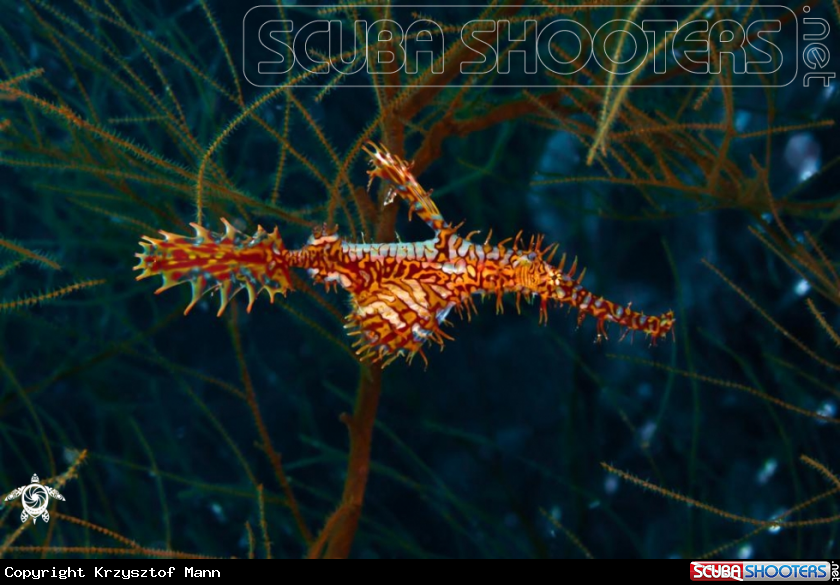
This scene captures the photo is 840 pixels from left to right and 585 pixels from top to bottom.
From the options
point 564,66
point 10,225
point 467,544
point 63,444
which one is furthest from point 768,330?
point 10,225

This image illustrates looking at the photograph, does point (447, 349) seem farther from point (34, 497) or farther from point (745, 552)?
point (34, 497)

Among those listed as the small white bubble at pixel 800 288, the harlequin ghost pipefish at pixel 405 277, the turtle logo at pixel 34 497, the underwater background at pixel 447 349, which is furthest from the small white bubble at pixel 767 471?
the turtle logo at pixel 34 497

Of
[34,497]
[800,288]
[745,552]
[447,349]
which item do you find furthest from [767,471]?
[34,497]

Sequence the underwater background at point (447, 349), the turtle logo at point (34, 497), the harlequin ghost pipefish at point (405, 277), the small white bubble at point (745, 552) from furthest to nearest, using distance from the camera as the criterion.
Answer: the small white bubble at point (745, 552) → the underwater background at point (447, 349) → the turtle logo at point (34, 497) → the harlequin ghost pipefish at point (405, 277)

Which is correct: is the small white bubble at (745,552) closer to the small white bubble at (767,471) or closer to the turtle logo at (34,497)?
the small white bubble at (767,471)

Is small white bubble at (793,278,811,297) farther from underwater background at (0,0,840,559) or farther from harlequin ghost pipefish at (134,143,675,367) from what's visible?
harlequin ghost pipefish at (134,143,675,367)

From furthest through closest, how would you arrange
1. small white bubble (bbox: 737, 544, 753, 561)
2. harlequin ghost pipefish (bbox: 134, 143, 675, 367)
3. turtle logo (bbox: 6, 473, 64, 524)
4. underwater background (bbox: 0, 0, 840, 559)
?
small white bubble (bbox: 737, 544, 753, 561), underwater background (bbox: 0, 0, 840, 559), turtle logo (bbox: 6, 473, 64, 524), harlequin ghost pipefish (bbox: 134, 143, 675, 367)

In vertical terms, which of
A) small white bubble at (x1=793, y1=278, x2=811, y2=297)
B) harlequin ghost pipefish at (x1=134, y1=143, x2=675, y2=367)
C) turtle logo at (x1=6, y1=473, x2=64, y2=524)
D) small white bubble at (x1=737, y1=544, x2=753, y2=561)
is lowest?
small white bubble at (x1=737, y1=544, x2=753, y2=561)

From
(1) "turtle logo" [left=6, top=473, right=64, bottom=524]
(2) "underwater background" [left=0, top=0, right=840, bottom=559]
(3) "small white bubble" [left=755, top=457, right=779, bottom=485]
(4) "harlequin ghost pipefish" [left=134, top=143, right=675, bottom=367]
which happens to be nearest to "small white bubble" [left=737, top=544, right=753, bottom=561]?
(2) "underwater background" [left=0, top=0, right=840, bottom=559]

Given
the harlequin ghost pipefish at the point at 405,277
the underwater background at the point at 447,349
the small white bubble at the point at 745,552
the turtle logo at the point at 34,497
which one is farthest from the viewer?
the small white bubble at the point at 745,552
